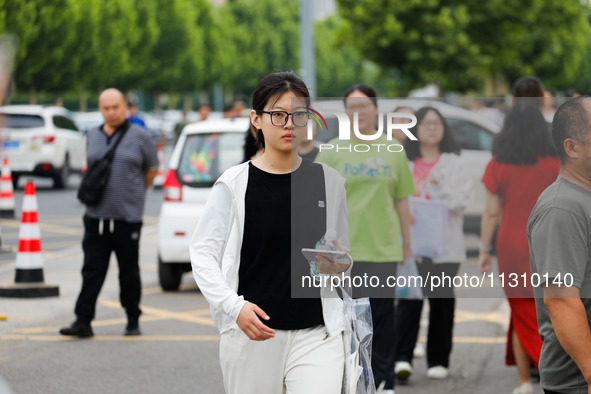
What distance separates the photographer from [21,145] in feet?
78.1

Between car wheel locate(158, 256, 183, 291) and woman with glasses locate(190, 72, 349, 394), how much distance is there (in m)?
6.92

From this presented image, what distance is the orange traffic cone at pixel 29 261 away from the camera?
406 inches

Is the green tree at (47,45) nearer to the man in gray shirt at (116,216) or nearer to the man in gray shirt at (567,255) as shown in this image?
the man in gray shirt at (116,216)

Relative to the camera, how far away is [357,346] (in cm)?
418

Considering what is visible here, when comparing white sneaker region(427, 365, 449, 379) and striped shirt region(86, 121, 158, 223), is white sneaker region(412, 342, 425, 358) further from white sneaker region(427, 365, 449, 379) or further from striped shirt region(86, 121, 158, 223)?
striped shirt region(86, 121, 158, 223)

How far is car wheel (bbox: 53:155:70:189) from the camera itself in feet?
81.8

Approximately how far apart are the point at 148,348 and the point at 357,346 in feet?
13.9

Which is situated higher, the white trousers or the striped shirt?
the striped shirt

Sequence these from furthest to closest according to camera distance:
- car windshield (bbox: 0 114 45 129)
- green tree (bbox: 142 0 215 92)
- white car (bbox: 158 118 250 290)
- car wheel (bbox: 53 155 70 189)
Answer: green tree (bbox: 142 0 215 92)
car wheel (bbox: 53 155 70 189)
car windshield (bbox: 0 114 45 129)
white car (bbox: 158 118 250 290)

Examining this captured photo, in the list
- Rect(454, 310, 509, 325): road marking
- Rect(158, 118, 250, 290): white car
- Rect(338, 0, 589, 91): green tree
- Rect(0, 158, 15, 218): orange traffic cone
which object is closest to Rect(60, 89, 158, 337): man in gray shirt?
Rect(158, 118, 250, 290): white car

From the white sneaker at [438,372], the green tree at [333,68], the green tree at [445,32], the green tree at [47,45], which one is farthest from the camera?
the green tree at [333,68]

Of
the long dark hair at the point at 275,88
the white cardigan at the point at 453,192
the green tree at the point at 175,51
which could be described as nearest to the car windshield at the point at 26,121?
the white cardigan at the point at 453,192

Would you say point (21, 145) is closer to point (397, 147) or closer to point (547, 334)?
point (397, 147)

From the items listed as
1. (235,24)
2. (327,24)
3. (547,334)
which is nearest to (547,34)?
(547,334)
